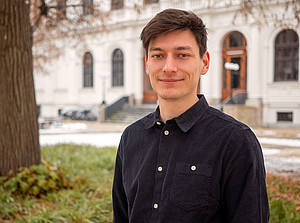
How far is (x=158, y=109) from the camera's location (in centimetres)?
187

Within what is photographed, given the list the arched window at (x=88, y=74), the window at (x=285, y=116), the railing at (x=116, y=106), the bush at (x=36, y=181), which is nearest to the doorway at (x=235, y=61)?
the window at (x=285, y=116)

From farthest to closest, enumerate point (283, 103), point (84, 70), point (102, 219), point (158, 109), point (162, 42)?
point (84, 70)
point (283, 103)
point (102, 219)
point (158, 109)
point (162, 42)

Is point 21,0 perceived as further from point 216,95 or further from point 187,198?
point 216,95

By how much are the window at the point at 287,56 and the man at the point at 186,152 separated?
64.8 feet

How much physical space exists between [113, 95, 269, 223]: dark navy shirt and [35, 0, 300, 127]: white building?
13452mm

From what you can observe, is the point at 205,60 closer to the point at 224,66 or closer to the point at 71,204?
the point at 71,204

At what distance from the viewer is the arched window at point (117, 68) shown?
91.0ft

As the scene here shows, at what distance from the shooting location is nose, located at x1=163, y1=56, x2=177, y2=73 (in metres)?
1.68

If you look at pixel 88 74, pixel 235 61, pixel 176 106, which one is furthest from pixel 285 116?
pixel 176 106

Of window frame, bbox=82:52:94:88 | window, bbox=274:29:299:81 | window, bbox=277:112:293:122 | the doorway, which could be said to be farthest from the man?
window frame, bbox=82:52:94:88

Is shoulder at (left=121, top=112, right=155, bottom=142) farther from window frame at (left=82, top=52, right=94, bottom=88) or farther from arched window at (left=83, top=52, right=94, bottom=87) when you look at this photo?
arched window at (left=83, top=52, right=94, bottom=87)

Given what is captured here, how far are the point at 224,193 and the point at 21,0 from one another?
208 inches

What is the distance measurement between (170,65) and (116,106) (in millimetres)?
23034

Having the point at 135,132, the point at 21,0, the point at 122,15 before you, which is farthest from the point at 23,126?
the point at 122,15
